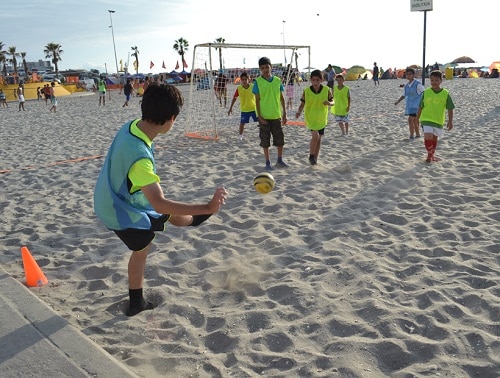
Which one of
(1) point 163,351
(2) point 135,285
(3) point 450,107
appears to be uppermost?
(3) point 450,107

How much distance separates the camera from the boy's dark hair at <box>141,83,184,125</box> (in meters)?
2.86

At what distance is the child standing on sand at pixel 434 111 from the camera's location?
7.70 meters

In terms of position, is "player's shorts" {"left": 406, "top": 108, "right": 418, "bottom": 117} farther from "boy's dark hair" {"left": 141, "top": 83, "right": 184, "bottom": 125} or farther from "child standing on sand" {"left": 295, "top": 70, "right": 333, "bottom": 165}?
"boy's dark hair" {"left": 141, "top": 83, "right": 184, "bottom": 125}

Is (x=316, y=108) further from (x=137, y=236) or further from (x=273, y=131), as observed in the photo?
(x=137, y=236)

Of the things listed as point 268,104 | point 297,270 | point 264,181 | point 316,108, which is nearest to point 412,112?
point 316,108

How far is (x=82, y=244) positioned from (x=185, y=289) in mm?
1589

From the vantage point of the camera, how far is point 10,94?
128ft

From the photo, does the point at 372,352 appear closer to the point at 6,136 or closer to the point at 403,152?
the point at 403,152

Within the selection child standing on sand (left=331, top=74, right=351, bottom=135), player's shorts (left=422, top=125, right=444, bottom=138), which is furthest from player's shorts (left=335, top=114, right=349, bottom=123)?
player's shorts (left=422, top=125, right=444, bottom=138)

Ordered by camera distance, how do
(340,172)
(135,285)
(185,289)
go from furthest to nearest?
(340,172), (185,289), (135,285)

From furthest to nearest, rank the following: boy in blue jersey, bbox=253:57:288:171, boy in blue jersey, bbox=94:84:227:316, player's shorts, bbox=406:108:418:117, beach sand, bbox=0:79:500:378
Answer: player's shorts, bbox=406:108:418:117
boy in blue jersey, bbox=253:57:288:171
beach sand, bbox=0:79:500:378
boy in blue jersey, bbox=94:84:227:316

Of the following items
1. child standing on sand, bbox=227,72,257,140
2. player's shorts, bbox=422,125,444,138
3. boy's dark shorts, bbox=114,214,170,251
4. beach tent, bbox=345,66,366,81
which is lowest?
boy's dark shorts, bbox=114,214,170,251

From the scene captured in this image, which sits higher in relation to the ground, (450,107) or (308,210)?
(450,107)

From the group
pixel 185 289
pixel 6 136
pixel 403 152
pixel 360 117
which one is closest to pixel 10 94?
pixel 6 136
